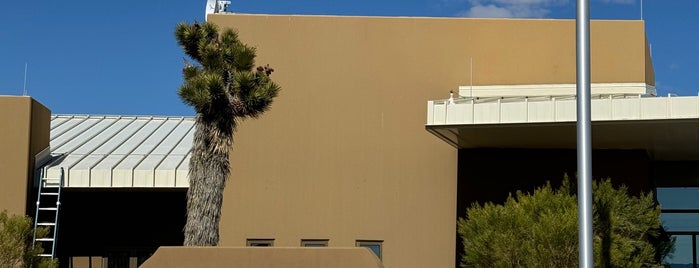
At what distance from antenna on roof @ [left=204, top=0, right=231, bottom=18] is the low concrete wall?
393 inches

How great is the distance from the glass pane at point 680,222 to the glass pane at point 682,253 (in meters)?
0.22

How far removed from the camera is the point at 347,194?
2712cm

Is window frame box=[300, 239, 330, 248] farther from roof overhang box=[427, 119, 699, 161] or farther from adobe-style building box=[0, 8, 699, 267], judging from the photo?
roof overhang box=[427, 119, 699, 161]

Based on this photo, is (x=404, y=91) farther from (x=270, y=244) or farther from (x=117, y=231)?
(x=117, y=231)

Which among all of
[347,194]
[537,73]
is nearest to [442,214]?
[347,194]

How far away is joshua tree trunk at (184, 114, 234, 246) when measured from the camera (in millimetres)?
21703

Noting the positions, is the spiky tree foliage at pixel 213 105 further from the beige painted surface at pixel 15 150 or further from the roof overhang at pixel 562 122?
the beige painted surface at pixel 15 150

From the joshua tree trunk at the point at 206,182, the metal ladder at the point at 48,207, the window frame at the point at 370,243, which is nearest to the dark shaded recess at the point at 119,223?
the metal ladder at the point at 48,207

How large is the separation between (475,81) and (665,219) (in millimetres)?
6640

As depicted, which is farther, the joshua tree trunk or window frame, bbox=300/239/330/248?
window frame, bbox=300/239/330/248

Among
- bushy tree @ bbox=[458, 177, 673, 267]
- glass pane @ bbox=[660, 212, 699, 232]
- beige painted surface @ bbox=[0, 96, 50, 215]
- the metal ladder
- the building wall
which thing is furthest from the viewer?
glass pane @ bbox=[660, 212, 699, 232]

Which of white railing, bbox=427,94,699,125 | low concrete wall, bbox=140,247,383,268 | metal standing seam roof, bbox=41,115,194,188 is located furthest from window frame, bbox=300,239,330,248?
low concrete wall, bbox=140,247,383,268

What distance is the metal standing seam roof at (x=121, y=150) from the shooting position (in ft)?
89.4

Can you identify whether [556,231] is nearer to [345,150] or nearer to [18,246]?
[345,150]
